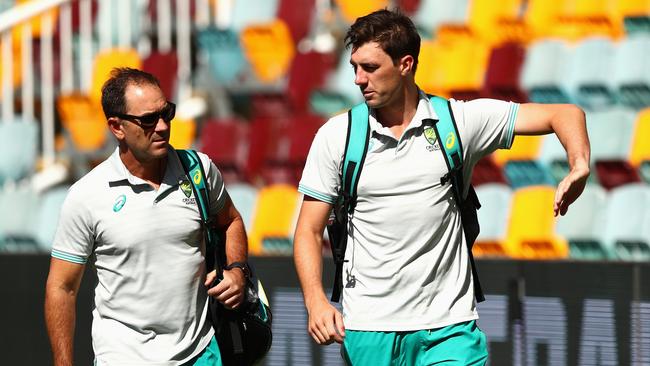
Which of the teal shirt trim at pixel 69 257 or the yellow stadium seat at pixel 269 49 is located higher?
the yellow stadium seat at pixel 269 49

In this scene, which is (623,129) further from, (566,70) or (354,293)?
(354,293)

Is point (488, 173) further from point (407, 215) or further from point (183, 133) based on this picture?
point (407, 215)

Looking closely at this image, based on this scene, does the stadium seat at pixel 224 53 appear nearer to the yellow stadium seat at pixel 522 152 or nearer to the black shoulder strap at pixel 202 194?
the yellow stadium seat at pixel 522 152

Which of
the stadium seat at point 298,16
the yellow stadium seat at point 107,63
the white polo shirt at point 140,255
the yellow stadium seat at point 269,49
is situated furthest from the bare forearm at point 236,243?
the yellow stadium seat at point 107,63

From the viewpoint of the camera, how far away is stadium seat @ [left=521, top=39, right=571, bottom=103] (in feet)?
33.1

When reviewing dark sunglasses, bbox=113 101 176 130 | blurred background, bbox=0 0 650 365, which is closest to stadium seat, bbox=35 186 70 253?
blurred background, bbox=0 0 650 365

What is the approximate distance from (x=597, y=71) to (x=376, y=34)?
556 centimetres

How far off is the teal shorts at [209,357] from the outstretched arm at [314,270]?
51cm

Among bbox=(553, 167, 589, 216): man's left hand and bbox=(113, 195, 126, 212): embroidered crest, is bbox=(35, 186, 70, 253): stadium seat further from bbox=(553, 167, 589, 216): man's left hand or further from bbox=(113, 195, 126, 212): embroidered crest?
bbox=(553, 167, 589, 216): man's left hand

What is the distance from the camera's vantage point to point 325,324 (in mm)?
4531

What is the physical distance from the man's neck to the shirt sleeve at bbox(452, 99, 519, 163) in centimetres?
112

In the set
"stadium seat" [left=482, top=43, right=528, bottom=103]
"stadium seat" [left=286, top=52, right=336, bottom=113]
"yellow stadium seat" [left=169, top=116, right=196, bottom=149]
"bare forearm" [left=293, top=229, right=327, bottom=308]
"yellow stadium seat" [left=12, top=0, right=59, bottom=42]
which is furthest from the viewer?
"yellow stadium seat" [left=12, top=0, right=59, bottom=42]

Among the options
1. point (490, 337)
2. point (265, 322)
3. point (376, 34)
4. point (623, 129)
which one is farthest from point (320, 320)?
point (623, 129)

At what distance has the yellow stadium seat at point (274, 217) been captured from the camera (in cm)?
1006
